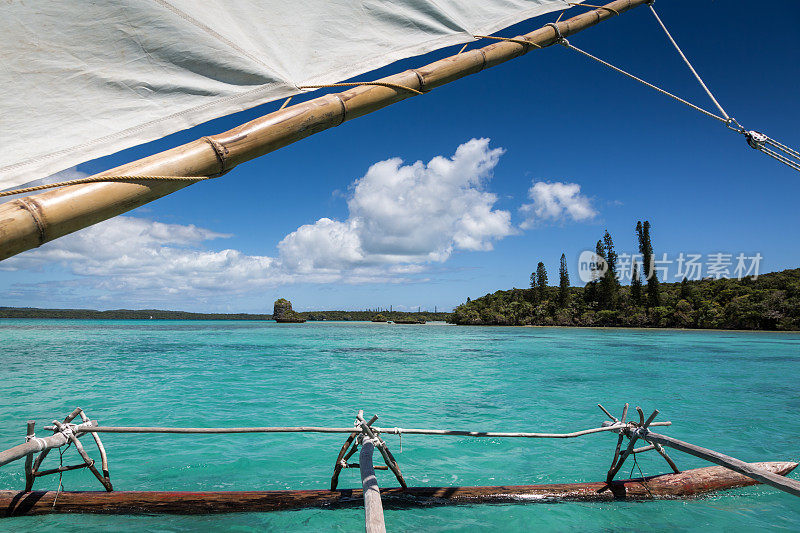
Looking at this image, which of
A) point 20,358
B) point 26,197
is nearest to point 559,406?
point 26,197

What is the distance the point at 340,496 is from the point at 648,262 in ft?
253

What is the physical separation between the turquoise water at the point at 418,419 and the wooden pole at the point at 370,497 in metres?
1.49

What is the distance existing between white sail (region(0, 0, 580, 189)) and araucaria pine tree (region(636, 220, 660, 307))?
3105 inches

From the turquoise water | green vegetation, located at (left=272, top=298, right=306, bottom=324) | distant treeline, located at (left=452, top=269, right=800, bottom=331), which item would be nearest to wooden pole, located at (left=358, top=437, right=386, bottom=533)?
the turquoise water

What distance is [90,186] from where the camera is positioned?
158 centimetres

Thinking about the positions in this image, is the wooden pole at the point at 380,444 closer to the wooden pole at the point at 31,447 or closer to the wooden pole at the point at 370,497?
the wooden pole at the point at 370,497

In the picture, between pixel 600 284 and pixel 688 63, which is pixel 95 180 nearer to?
pixel 688 63

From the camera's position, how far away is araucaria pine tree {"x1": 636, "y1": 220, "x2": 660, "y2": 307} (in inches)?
2719

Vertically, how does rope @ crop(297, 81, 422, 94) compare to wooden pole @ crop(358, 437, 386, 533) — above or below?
above

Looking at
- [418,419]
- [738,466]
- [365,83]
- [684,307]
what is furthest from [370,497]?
[684,307]

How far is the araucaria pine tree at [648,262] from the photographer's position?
227 feet

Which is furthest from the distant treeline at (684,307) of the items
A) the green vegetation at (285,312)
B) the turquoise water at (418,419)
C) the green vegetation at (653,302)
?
the green vegetation at (285,312)

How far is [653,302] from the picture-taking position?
2773 inches

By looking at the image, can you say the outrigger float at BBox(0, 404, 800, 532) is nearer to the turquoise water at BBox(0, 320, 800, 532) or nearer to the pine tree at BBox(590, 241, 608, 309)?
the turquoise water at BBox(0, 320, 800, 532)
